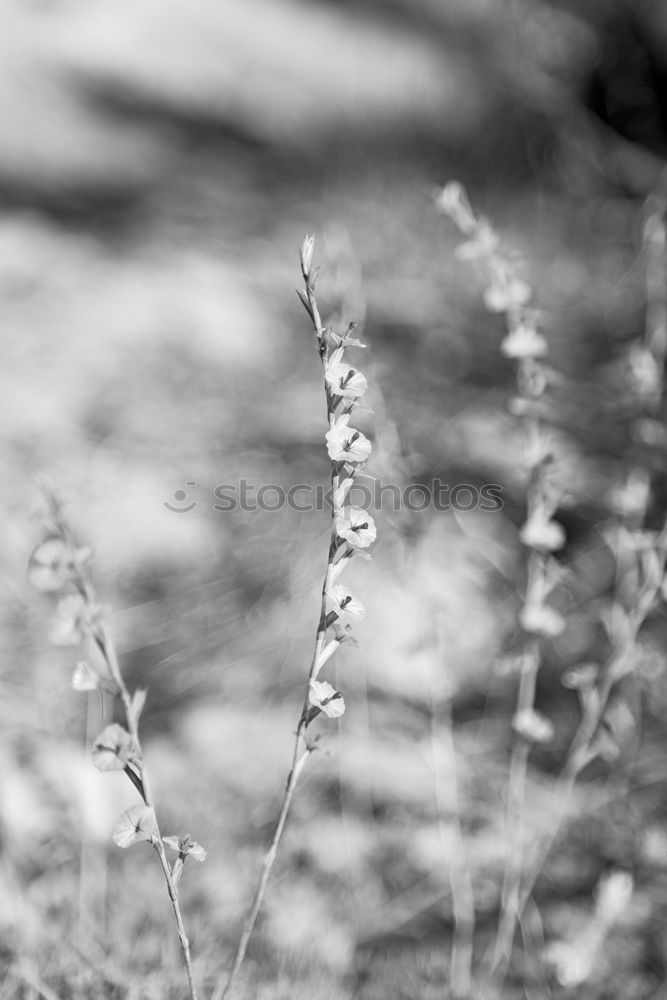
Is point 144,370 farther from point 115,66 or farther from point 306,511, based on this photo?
point 115,66

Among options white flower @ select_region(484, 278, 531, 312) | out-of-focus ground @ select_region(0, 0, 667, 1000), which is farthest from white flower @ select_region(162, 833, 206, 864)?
white flower @ select_region(484, 278, 531, 312)

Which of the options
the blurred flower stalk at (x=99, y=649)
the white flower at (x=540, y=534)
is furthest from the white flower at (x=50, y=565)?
the white flower at (x=540, y=534)

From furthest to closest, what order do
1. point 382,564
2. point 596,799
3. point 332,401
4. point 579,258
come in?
point 579,258 < point 382,564 < point 596,799 < point 332,401

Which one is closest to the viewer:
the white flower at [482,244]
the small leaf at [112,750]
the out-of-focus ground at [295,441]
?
the small leaf at [112,750]

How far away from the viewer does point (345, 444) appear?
726 millimetres

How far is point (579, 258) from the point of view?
254 cm

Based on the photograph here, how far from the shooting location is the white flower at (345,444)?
709mm

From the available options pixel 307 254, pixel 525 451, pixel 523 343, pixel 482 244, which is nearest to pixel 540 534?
pixel 525 451

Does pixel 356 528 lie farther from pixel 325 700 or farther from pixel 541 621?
pixel 541 621

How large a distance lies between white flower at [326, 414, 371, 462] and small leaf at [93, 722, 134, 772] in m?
0.30

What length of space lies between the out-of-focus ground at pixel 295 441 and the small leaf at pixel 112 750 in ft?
0.67

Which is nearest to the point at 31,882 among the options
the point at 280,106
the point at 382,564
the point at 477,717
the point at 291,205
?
the point at 477,717

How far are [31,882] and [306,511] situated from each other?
0.99 m

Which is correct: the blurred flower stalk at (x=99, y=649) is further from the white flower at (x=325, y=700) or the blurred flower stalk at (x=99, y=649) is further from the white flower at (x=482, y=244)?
the white flower at (x=482, y=244)
